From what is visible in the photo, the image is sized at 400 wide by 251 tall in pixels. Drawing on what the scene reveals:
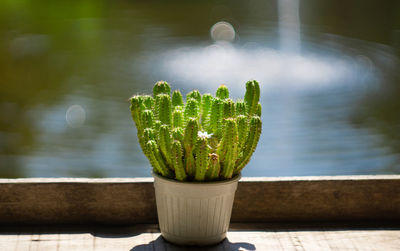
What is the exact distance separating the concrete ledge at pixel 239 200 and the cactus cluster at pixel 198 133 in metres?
0.21

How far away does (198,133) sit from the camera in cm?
179

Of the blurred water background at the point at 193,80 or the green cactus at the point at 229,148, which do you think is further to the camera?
the blurred water background at the point at 193,80

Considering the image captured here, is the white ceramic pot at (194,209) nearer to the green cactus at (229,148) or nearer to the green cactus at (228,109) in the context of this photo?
the green cactus at (229,148)

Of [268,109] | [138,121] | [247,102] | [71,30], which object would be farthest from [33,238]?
[71,30]

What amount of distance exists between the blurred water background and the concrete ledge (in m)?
2.02

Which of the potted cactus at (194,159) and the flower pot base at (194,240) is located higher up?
the potted cactus at (194,159)

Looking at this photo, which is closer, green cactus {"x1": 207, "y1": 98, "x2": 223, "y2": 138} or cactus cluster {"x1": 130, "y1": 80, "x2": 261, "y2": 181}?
cactus cluster {"x1": 130, "y1": 80, "x2": 261, "y2": 181}

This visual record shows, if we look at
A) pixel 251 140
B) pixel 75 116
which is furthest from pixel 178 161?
pixel 75 116

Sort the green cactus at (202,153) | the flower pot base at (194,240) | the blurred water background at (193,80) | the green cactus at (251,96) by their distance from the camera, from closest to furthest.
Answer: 1. the green cactus at (202,153)
2. the flower pot base at (194,240)
3. the green cactus at (251,96)
4. the blurred water background at (193,80)

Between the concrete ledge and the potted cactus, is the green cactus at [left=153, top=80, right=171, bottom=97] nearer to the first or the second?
the potted cactus

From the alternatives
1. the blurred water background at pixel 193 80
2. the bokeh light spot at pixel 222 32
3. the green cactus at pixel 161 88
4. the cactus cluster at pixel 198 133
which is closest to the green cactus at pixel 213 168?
the cactus cluster at pixel 198 133

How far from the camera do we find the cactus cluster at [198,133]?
68.9 inches

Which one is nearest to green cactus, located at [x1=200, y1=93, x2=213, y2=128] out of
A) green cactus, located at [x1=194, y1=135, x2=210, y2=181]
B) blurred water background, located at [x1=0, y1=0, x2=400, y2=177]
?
green cactus, located at [x1=194, y1=135, x2=210, y2=181]

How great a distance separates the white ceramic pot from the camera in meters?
1.79
